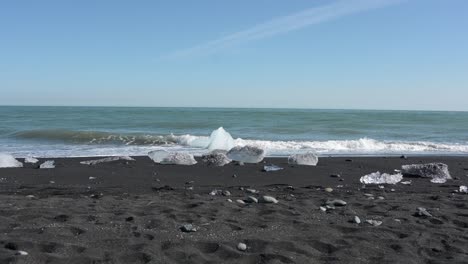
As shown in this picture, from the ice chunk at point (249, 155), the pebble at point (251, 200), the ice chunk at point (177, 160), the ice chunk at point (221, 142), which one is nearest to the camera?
the pebble at point (251, 200)

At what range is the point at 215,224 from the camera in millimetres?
4531

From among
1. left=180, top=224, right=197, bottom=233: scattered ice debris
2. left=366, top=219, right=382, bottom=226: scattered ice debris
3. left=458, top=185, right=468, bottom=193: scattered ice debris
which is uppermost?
left=180, top=224, right=197, bottom=233: scattered ice debris

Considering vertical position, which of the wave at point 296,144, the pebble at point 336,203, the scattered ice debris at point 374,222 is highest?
the scattered ice debris at point 374,222

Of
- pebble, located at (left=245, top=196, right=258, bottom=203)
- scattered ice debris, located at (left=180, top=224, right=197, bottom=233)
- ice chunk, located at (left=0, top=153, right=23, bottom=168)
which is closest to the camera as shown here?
scattered ice debris, located at (left=180, top=224, right=197, bottom=233)

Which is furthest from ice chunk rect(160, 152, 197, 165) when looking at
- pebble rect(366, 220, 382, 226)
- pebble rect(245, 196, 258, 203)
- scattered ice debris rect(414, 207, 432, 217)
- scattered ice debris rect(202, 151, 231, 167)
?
pebble rect(366, 220, 382, 226)

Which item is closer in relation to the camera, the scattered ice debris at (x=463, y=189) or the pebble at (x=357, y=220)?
the pebble at (x=357, y=220)

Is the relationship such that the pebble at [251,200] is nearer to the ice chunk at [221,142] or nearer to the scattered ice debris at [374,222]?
the scattered ice debris at [374,222]

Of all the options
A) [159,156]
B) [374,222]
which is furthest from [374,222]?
[159,156]

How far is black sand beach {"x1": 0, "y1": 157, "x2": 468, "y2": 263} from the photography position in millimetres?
3600

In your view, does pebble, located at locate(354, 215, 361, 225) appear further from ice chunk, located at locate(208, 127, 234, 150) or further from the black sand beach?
ice chunk, located at locate(208, 127, 234, 150)

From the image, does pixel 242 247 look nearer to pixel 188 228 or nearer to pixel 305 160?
pixel 188 228

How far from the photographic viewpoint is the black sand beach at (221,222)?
3600 mm

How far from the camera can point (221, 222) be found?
461 cm

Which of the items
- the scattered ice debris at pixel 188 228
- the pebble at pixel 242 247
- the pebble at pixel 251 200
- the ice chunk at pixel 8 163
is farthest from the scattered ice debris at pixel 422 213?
the ice chunk at pixel 8 163
